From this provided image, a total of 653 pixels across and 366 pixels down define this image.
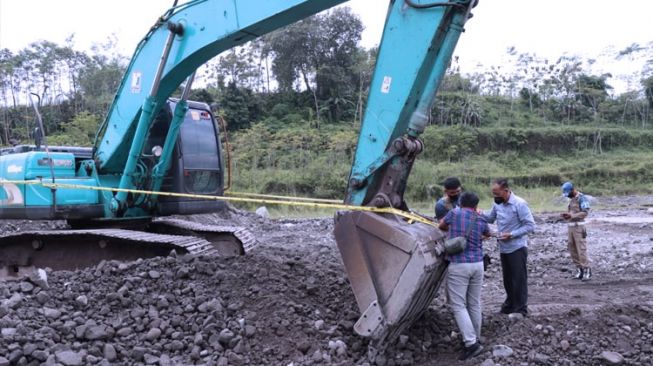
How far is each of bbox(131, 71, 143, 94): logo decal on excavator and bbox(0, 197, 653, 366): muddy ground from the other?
1883mm

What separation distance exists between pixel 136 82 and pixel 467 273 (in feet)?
12.8

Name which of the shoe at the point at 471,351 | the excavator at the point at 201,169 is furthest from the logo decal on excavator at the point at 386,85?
the shoe at the point at 471,351

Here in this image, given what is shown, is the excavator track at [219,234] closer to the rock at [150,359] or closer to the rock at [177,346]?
the rock at [177,346]

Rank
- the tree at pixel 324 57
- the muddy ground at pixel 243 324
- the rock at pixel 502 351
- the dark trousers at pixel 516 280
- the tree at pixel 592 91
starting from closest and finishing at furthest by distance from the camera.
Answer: the muddy ground at pixel 243 324 → the rock at pixel 502 351 → the dark trousers at pixel 516 280 → the tree at pixel 324 57 → the tree at pixel 592 91

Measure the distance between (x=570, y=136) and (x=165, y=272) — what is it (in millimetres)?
39844

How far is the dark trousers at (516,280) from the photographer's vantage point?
540 centimetres

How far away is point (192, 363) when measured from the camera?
4012mm

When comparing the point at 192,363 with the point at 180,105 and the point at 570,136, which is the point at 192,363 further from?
the point at 570,136

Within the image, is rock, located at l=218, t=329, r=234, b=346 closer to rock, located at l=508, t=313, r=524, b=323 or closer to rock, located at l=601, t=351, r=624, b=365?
rock, located at l=508, t=313, r=524, b=323

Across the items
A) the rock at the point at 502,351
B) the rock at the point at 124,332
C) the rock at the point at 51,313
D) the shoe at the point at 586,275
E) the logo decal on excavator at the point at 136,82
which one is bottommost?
the shoe at the point at 586,275

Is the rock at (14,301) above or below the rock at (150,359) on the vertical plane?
above

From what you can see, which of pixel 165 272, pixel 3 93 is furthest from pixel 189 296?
pixel 3 93

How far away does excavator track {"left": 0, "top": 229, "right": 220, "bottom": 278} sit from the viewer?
19.0 ft

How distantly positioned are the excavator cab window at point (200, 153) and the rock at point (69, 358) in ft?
9.06
